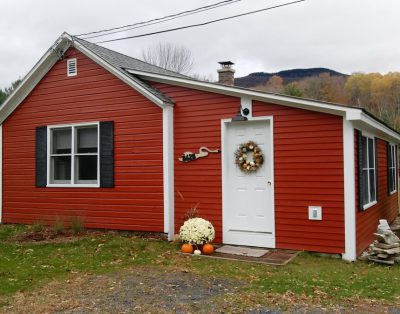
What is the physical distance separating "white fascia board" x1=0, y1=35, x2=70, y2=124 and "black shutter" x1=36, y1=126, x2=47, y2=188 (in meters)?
1.05

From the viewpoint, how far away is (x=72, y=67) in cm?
948

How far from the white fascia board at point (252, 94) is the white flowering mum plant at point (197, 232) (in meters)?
2.37

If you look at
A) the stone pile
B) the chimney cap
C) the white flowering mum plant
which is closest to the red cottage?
the stone pile

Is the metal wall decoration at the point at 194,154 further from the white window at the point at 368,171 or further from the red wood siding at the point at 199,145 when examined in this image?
the white window at the point at 368,171

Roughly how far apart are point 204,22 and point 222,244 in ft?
19.7

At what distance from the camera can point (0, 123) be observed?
10445 millimetres

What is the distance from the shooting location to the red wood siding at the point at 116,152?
8.47 m

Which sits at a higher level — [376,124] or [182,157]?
[376,124]

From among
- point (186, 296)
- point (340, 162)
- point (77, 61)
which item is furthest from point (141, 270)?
point (77, 61)

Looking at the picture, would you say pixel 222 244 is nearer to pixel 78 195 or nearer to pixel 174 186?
pixel 174 186

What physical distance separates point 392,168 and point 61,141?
9280 mm

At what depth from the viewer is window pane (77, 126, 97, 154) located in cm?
920

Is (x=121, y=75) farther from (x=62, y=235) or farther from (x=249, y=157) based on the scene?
(x=62, y=235)

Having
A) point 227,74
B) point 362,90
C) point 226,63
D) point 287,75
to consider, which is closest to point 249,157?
point 227,74
